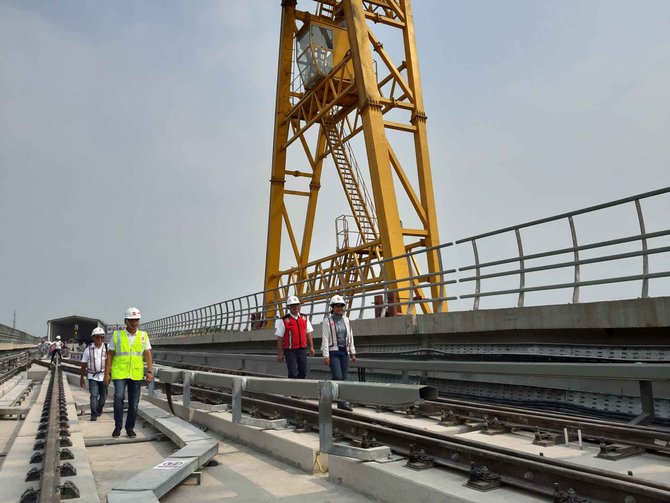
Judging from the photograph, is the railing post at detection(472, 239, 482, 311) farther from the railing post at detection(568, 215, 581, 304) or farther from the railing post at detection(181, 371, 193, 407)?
the railing post at detection(181, 371, 193, 407)

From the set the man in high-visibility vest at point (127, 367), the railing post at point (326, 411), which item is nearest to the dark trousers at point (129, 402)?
the man in high-visibility vest at point (127, 367)

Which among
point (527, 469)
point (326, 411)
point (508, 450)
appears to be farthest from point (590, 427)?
point (326, 411)

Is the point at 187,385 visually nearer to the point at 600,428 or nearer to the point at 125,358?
the point at 125,358

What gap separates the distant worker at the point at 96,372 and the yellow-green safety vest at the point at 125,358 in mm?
2134

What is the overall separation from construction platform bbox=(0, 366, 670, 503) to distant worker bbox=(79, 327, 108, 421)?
228 cm

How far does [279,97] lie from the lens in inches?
915

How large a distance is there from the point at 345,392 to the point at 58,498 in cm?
230

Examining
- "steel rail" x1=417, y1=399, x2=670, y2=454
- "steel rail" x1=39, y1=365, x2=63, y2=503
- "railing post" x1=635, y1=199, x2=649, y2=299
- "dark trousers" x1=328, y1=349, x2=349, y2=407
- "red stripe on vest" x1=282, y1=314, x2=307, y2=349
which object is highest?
"railing post" x1=635, y1=199, x2=649, y2=299

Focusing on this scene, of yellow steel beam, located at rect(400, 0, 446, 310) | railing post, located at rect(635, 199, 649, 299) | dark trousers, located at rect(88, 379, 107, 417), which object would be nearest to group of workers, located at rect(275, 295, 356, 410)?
dark trousers, located at rect(88, 379, 107, 417)

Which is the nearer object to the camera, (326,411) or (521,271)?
(326,411)

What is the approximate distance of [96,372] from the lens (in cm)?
1041

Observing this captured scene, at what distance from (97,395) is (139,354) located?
121 inches

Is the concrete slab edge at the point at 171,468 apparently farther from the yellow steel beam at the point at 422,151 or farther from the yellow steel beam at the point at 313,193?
the yellow steel beam at the point at 313,193

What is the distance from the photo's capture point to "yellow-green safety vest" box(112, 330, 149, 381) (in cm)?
734
